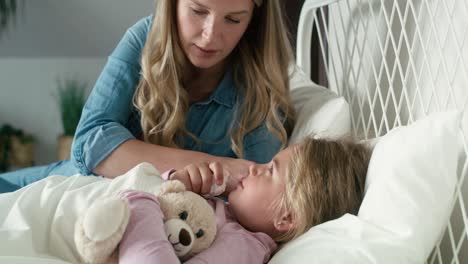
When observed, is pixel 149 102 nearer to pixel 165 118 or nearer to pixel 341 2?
pixel 165 118

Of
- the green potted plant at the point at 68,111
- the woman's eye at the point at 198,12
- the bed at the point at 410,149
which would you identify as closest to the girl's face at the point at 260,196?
the bed at the point at 410,149

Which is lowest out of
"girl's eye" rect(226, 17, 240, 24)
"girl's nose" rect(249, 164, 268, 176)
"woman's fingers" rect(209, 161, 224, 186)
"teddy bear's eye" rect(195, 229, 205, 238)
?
"teddy bear's eye" rect(195, 229, 205, 238)

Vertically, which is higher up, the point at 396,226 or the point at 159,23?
the point at 159,23

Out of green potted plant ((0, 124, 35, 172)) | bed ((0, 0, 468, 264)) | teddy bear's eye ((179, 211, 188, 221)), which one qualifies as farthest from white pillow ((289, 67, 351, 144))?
green potted plant ((0, 124, 35, 172))

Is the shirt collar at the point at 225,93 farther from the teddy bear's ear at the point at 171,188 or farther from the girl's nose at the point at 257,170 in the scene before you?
the teddy bear's ear at the point at 171,188

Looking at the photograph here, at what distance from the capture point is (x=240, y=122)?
4.74ft

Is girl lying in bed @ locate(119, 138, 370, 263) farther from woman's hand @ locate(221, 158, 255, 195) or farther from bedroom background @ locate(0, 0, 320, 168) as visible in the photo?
bedroom background @ locate(0, 0, 320, 168)

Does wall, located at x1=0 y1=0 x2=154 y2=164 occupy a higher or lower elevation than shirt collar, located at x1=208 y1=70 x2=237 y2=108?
lower

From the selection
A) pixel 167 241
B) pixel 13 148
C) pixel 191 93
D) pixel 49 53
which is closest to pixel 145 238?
pixel 167 241

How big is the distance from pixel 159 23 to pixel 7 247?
70 centimetres

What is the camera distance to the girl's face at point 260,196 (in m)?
1.02

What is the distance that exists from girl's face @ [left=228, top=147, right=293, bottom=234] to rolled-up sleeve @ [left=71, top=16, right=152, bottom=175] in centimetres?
41

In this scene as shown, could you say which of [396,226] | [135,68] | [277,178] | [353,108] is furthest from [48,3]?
[396,226]

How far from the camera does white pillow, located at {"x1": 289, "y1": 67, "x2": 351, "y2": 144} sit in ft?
4.33
